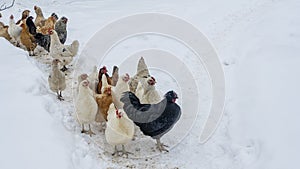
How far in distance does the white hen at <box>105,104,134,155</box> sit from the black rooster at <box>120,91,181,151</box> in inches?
6.0

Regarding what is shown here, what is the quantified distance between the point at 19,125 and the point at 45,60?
316 centimetres

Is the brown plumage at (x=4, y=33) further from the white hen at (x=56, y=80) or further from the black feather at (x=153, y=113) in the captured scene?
the black feather at (x=153, y=113)

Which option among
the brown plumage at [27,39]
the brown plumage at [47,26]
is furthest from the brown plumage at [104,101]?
the brown plumage at [27,39]

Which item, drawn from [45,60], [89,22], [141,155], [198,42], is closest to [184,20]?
[198,42]

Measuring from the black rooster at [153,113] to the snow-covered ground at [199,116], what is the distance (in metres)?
0.41

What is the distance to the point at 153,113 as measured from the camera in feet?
16.6

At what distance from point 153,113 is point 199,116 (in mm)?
1327

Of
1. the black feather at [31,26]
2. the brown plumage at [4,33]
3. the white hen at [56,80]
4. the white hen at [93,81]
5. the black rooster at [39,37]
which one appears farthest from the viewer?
the brown plumage at [4,33]

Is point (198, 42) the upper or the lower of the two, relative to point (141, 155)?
upper

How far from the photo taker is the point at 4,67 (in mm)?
6906

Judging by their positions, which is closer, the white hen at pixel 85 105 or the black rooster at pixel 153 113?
the black rooster at pixel 153 113

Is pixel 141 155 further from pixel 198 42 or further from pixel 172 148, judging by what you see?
pixel 198 42

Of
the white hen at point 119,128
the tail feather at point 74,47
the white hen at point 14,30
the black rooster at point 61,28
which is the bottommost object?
the white hen at point 119,128

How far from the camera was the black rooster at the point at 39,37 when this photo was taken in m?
7.77
